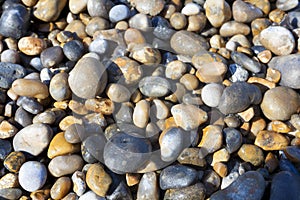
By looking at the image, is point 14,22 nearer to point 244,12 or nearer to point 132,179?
point 132,179

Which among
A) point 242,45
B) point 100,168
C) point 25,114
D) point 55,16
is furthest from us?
point 55,16

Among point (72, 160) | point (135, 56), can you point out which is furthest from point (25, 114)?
point (135, 56)

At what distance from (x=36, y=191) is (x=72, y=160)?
19 centimetres

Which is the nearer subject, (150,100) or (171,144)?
(171,144)

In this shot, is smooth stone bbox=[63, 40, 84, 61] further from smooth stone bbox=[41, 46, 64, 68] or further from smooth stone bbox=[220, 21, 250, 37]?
smooth stone bbox=[220, 21, 250, 37]

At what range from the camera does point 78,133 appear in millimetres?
1480

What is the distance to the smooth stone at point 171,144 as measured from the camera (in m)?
1.42

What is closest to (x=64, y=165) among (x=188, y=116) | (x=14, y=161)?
(x=14, y=161)

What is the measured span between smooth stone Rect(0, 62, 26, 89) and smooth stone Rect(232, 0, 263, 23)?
1153 mm

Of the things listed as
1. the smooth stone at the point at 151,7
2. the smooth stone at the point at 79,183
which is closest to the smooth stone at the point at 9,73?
the smooth stone at the point at 79,183

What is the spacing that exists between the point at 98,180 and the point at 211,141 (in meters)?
0.49

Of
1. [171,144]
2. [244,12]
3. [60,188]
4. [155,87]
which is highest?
[244,12]

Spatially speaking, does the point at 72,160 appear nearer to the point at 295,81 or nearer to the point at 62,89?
the point at 62,89

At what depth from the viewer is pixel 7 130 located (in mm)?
1521
